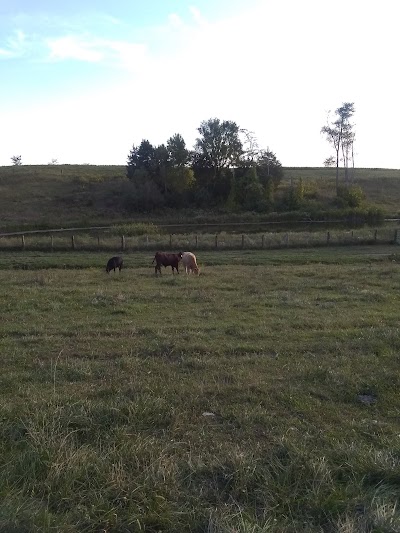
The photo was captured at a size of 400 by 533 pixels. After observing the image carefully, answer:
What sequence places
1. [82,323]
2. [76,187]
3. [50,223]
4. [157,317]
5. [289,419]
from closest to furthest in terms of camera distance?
[289,419]
[82,323]
[157,317]
[50,223]
[76,187]

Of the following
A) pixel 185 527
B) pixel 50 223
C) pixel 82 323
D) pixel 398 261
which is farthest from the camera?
pixel 50 223

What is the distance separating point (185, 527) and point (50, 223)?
54542 millimetres

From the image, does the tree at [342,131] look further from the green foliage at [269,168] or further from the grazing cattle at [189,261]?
the grazing cattle at [189,261]

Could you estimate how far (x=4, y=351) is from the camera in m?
9.84

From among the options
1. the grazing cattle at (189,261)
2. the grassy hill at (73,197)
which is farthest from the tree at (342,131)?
the grazing cattle at (189,261)

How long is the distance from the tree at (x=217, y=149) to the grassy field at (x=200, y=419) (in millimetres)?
55614

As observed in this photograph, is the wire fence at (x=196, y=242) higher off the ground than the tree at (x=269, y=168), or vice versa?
the tree at (x=269, y=168)

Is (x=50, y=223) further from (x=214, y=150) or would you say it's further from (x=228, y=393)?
(x=228, y=393)

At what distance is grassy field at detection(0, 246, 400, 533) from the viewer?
4.39 metres

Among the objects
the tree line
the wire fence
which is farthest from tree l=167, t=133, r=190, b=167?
the wire fence

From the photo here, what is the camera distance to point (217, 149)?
2704 inches

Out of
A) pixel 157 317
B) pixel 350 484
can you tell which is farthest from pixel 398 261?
pixel 350 484

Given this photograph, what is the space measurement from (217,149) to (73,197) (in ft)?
66.9

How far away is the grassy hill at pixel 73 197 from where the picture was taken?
199 ft
